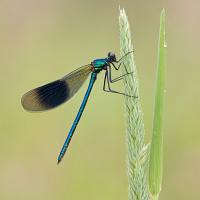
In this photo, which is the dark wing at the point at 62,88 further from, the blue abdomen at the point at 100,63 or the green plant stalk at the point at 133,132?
the green plant stalk at the point at 133,132

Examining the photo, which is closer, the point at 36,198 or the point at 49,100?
the point at 49,100

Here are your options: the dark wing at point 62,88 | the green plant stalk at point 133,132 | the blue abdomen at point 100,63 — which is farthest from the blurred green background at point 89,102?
the green plant stalk at point 133,132

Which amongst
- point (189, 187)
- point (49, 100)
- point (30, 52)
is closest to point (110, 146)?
point (189, 187)

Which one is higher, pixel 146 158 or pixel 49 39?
pixel 49 39

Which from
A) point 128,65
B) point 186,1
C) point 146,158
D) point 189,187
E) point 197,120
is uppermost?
point 186,1

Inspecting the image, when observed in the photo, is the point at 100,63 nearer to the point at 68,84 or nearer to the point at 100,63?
the point at 100,63

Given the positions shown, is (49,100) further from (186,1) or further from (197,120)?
(186,1)

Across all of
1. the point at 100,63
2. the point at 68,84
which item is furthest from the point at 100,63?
the point at 68,84
